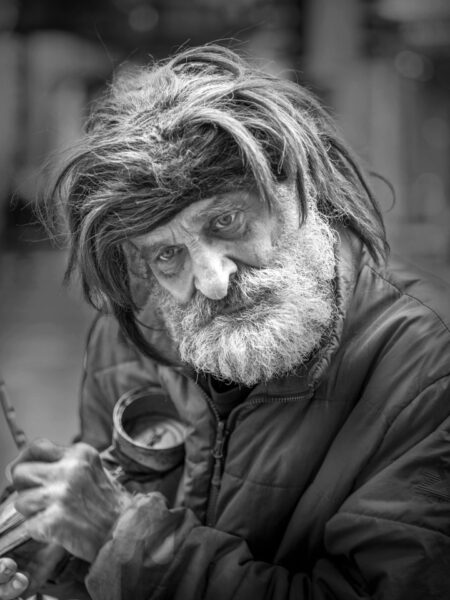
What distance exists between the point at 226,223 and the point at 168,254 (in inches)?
7.8

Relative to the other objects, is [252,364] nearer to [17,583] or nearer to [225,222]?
[225,222]

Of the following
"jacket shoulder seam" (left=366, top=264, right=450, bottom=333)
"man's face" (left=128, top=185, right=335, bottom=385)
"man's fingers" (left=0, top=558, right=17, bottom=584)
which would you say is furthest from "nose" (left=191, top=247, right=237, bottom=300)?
"man's fingers" (left=0, top=558, right=17, bottom=584)

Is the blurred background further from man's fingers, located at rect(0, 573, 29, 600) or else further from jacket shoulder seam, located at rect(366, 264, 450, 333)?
jacket shoulder seam, located at rect(366, 264, 450, 333)

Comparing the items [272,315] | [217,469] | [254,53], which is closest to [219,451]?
[217,469]

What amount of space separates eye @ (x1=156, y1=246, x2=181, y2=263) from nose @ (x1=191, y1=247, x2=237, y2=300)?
82 mm

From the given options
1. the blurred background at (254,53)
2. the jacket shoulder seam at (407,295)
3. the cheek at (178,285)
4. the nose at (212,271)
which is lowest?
the blurred background at (254,53)

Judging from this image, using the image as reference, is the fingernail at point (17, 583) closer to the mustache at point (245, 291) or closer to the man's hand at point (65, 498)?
the man's hand at point (65, 498)

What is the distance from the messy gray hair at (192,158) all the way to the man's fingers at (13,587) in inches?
33.1

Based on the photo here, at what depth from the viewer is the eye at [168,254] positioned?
6.64 feet

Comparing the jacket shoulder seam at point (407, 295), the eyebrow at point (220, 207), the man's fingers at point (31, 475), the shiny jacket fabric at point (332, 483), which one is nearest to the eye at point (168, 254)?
the eyebrow at point (220, 207)

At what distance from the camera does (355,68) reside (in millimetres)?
7836

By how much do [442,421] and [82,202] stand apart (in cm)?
114

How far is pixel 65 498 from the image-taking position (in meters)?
1.88

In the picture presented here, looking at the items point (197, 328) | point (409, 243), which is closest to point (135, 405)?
point (197, 328)
